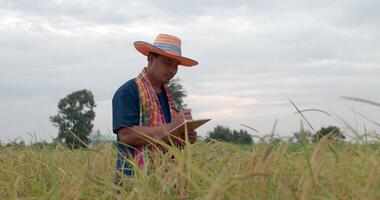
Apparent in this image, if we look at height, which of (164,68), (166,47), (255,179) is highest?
(166,47)

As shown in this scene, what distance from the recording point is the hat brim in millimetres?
3320

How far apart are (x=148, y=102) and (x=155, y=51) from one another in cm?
28

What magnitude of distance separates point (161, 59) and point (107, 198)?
1.22 m

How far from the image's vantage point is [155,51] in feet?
11.0

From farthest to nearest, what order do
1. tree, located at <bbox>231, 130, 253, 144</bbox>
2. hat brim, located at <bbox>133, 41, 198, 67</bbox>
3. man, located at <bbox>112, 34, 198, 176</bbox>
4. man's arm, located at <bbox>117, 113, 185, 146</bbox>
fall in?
hat brim, located at <bbox>133, 41, 198, 67</bbox>
man, located at <bbox>112, 34, 198, 176</bbox>
man's arm, located at <bbox>117, 113, 185, 146</bbox>
tree, located at <bbox>231, 130, 253, 144</bbox>

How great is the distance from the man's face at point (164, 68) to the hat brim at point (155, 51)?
0.04m

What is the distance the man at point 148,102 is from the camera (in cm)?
311

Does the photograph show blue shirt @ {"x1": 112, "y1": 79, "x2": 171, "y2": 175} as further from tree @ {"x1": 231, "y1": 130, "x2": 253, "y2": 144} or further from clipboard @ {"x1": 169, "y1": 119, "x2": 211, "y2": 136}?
tree @ {"x1": 231, "y1": 130, "x2": 253, "y2": 144}

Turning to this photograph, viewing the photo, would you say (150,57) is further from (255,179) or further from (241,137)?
(255,179)

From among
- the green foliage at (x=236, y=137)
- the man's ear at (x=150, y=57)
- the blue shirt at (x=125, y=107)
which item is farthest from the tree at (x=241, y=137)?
the man's ear at (x=150, y=57)

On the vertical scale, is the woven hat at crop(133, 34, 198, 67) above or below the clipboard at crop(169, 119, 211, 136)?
above

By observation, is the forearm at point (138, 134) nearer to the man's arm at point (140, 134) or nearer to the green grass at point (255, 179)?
the man's arm at point (140, 134)

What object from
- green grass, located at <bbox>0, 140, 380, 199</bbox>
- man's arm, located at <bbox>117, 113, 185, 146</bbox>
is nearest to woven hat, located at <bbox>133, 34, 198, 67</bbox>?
man's arm, located at <bbox>117, 113, 185, 146</bbox>

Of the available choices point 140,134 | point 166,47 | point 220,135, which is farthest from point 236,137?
point 166,47
